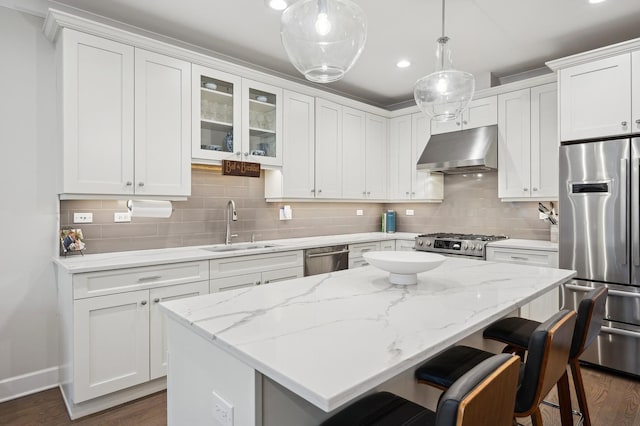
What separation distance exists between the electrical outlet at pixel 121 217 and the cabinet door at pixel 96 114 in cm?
33

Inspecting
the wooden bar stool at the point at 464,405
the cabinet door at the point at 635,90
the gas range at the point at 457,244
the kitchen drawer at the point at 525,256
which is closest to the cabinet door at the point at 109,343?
the wooden bar stool at the point at 464,405

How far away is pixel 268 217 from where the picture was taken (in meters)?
3.95

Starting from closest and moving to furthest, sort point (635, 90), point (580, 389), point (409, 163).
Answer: point (580, 389), point (635, 90), point (409, 163)

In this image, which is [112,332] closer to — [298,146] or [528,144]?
[298,146]

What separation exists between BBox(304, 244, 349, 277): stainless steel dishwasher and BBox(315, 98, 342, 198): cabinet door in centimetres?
62

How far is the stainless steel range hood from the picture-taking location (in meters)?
3.84

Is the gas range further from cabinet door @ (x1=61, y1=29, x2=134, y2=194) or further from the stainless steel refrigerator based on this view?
cabinet door @ (x1=61, y1=29, x2=134, y2=194)

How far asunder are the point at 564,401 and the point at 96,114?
10.5 ft

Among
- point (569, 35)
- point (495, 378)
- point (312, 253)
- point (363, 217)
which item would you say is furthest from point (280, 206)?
Result: point (495, 378)

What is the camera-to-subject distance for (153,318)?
2.58 meters

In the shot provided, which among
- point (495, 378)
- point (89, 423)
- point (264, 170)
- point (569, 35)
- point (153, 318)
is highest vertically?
point (569, 35)

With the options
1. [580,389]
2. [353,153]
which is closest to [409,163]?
[353,153]

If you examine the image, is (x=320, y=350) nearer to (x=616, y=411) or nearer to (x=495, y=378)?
(x=495, y=378)

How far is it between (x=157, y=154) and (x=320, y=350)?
2.38 meters
